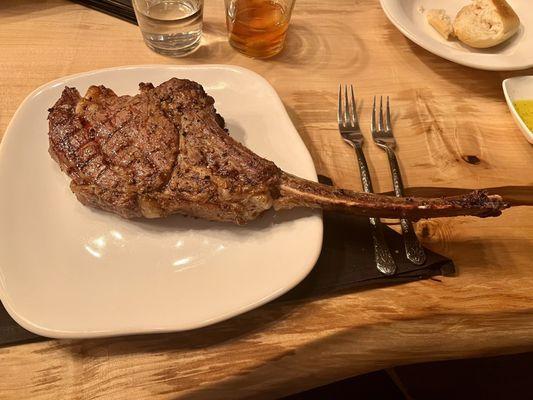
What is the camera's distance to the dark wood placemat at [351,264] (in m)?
1.01

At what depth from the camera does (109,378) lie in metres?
0.89

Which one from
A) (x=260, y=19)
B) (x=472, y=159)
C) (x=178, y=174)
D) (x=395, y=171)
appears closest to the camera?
(x=178, y=174)

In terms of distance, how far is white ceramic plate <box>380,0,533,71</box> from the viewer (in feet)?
4.63

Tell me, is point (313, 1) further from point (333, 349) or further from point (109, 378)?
point (109, 378)

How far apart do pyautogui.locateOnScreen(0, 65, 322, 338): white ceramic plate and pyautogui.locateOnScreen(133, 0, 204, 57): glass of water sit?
1.36 ft

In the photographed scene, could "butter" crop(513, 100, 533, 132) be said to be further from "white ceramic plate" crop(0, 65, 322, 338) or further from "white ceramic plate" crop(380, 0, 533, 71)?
"white ceramic plate" crop(0, 65, 322, 338)

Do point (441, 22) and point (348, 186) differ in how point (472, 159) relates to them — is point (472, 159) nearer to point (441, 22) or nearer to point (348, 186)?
point (348, 186)

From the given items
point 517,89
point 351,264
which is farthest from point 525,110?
point 351,264

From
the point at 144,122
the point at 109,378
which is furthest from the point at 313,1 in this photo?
the point at 109,378

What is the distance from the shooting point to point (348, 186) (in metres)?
1.22

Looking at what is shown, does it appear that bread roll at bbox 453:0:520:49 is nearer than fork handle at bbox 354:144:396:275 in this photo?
No

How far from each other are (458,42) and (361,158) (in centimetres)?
63

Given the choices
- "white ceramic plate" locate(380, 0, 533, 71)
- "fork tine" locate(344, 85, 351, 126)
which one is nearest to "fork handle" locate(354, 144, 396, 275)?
"fork tine" locate(344, 85, 351, 126)

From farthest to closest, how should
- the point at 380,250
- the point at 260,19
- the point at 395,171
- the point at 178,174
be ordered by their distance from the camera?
the point at 260,19, the point at 395,171, the point at 380,250, the point at 178,174
